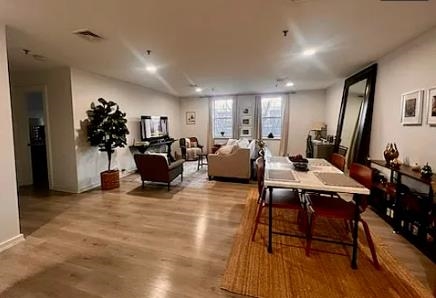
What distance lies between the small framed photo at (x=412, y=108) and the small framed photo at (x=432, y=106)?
0.43 ft

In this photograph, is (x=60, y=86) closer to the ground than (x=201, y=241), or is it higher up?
higher up

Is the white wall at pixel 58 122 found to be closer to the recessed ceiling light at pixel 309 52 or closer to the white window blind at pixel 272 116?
the recessed ceiling light at pixel 309 52

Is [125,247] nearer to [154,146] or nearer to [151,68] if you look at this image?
[151,68]

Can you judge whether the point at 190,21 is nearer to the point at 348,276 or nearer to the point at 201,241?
the point at 201,241

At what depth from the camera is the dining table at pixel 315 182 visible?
2.06m

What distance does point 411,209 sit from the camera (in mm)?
2617

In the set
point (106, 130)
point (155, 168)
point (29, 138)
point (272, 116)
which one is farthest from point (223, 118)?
point (29, 138)

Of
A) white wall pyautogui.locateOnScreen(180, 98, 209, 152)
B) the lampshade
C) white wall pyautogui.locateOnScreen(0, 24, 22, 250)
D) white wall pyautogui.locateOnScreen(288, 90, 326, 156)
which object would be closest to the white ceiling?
white wall pyautogui.locateOnScreen(0, 24, 22, 250)

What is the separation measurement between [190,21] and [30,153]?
490cm

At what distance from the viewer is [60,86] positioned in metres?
4.34

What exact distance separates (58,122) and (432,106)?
5.81m

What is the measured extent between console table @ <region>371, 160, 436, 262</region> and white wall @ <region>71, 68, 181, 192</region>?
16.8 feet

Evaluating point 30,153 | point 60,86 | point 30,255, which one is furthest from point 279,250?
point 30,153

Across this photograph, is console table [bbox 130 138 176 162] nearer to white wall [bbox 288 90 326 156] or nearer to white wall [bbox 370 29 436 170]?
white wall [bbox 288 90 326 156]
